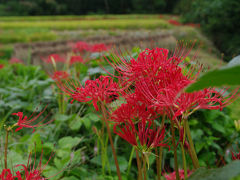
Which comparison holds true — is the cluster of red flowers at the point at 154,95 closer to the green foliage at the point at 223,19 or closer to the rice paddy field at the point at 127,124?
the rice paddy field at the point at 127,124

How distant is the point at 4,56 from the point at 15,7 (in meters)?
21.6

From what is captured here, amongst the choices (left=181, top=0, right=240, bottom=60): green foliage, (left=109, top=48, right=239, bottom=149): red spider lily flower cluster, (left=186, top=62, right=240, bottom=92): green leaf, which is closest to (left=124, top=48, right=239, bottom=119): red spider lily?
(left=109, top=48, right=239, bottom=149): red spider lily flower cluster

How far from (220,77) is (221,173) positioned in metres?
0.14

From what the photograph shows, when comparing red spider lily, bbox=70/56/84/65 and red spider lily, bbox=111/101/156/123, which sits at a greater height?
red spider lily, bbox=70/56/84/65

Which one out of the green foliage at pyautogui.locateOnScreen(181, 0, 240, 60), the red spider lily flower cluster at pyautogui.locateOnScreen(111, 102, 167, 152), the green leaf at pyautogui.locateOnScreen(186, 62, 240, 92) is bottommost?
the red spider lily flower cluster at pyautogui.locateOnScreen(111, 102, 167, 152)

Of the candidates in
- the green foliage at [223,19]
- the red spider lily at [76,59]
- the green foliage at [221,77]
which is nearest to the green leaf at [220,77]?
the green foliage at [221,77]

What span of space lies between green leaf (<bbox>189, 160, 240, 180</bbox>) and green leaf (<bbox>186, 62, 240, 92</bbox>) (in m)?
0.11

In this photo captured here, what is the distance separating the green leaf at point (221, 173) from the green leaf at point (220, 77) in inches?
4.4

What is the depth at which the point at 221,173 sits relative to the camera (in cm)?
29

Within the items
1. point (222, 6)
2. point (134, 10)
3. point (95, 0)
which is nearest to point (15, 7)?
point (95, 0)

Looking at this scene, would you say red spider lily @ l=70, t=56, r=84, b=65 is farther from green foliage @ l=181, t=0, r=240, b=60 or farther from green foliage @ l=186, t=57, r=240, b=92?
green foliage @ l=181, t=0, r=240, b=60

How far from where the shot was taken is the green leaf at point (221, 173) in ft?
0.90

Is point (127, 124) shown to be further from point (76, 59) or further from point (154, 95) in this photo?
point (76, 59)

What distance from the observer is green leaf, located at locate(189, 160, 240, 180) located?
0.90 ft
